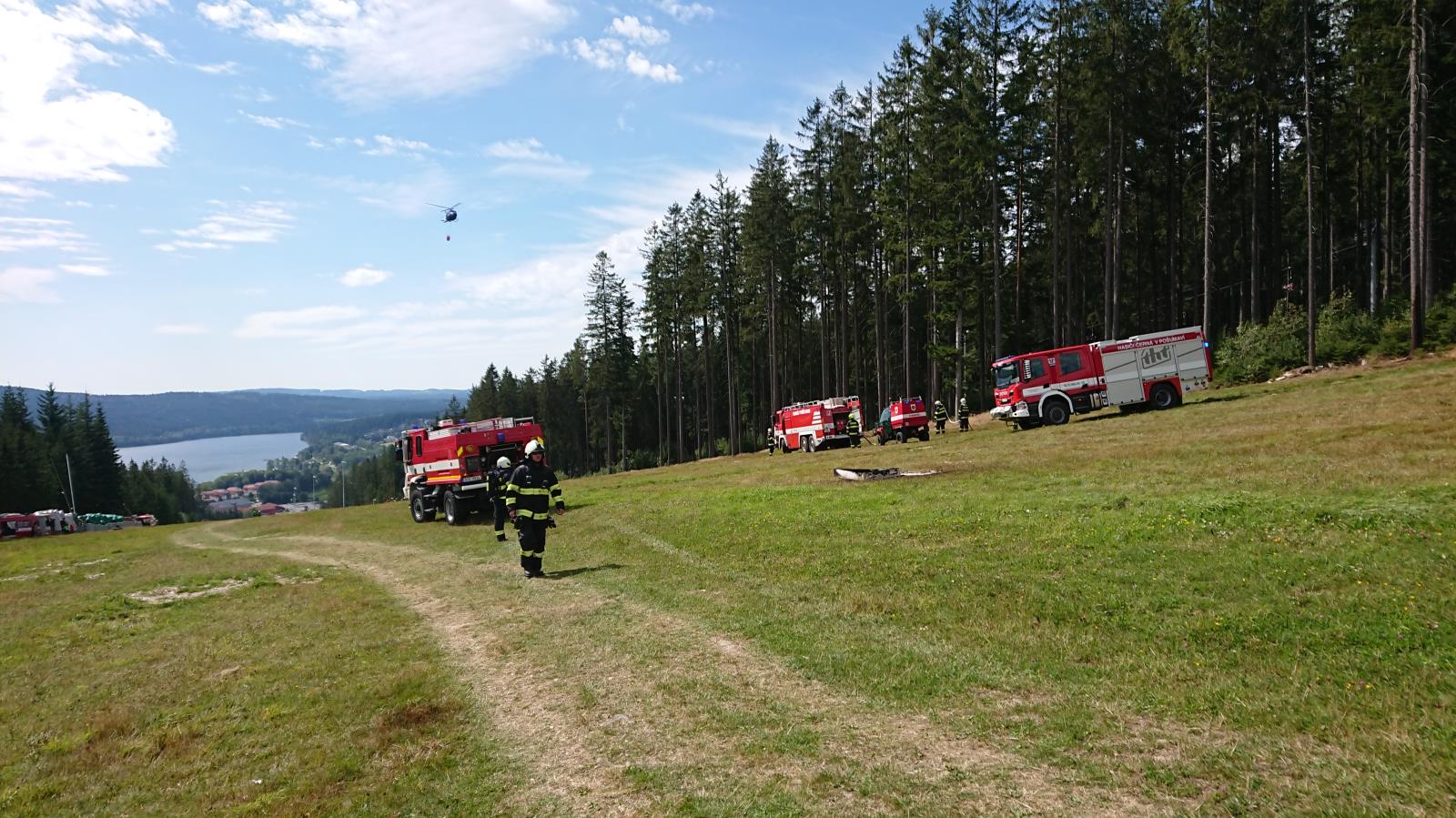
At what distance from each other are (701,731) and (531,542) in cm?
871

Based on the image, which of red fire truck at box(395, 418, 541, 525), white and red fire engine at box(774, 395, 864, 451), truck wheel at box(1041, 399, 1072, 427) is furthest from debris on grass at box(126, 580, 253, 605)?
white and red fire engine at box(774, 395, 864, 451)

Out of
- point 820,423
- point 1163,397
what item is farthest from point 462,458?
point 1163,397

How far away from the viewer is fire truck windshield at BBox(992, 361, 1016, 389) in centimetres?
3397

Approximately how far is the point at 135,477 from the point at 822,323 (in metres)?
116

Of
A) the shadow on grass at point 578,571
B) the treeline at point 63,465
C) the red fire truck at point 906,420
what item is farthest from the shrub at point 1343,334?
the treeline at point 63,465

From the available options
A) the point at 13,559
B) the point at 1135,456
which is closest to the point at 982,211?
the point at 1135,456

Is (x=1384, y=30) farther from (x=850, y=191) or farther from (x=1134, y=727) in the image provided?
(x=1134, y=727)

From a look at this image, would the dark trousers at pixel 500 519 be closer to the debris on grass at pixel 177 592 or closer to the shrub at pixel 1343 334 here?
the debris on grass at pixel 177 592

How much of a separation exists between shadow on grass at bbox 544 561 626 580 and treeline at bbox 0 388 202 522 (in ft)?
294

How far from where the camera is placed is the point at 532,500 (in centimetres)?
1443

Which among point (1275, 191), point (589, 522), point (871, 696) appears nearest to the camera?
point (871, 696)

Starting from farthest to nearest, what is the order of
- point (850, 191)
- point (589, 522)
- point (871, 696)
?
point (850, 191) → point (589, 522) → point (871, 696)

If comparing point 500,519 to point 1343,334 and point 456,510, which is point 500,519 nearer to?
point 456,510

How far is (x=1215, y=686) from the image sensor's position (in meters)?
6.46
